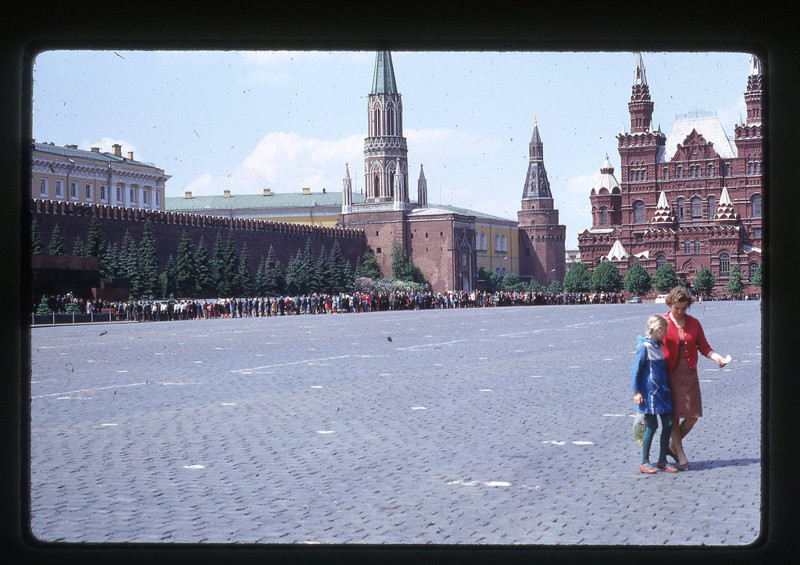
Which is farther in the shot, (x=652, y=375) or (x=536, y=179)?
(x=536, y=179)

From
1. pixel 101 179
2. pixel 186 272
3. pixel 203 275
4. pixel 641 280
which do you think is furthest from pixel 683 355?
pixel 101 179

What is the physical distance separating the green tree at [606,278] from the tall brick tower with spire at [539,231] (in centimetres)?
4906

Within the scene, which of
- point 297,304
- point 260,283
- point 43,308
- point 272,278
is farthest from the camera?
point 272,278

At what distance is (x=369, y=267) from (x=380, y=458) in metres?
75.3

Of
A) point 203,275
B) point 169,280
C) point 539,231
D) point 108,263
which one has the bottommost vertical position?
point 169,280

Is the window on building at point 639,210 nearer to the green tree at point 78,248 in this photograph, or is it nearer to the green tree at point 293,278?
the green tree at point 293,278

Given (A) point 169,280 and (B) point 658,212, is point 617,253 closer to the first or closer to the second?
(B) point 658,212

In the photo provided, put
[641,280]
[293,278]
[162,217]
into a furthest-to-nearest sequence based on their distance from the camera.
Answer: [293,278], [162,217], [641,280]

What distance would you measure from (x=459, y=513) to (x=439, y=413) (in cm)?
366

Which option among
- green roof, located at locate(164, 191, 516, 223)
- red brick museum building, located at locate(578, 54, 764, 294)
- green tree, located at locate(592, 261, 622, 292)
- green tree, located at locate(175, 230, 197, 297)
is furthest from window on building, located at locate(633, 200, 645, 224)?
green roof, located at locate(164, 191, 516, 223)

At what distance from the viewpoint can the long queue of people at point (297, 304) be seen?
35844 mm

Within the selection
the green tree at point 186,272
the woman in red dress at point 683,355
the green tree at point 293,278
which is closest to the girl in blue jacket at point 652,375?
the woman in red dress at point 683,355

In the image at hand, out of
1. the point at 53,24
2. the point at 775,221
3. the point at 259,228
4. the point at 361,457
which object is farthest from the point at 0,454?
the point at 259,228

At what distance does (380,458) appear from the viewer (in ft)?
20.5
